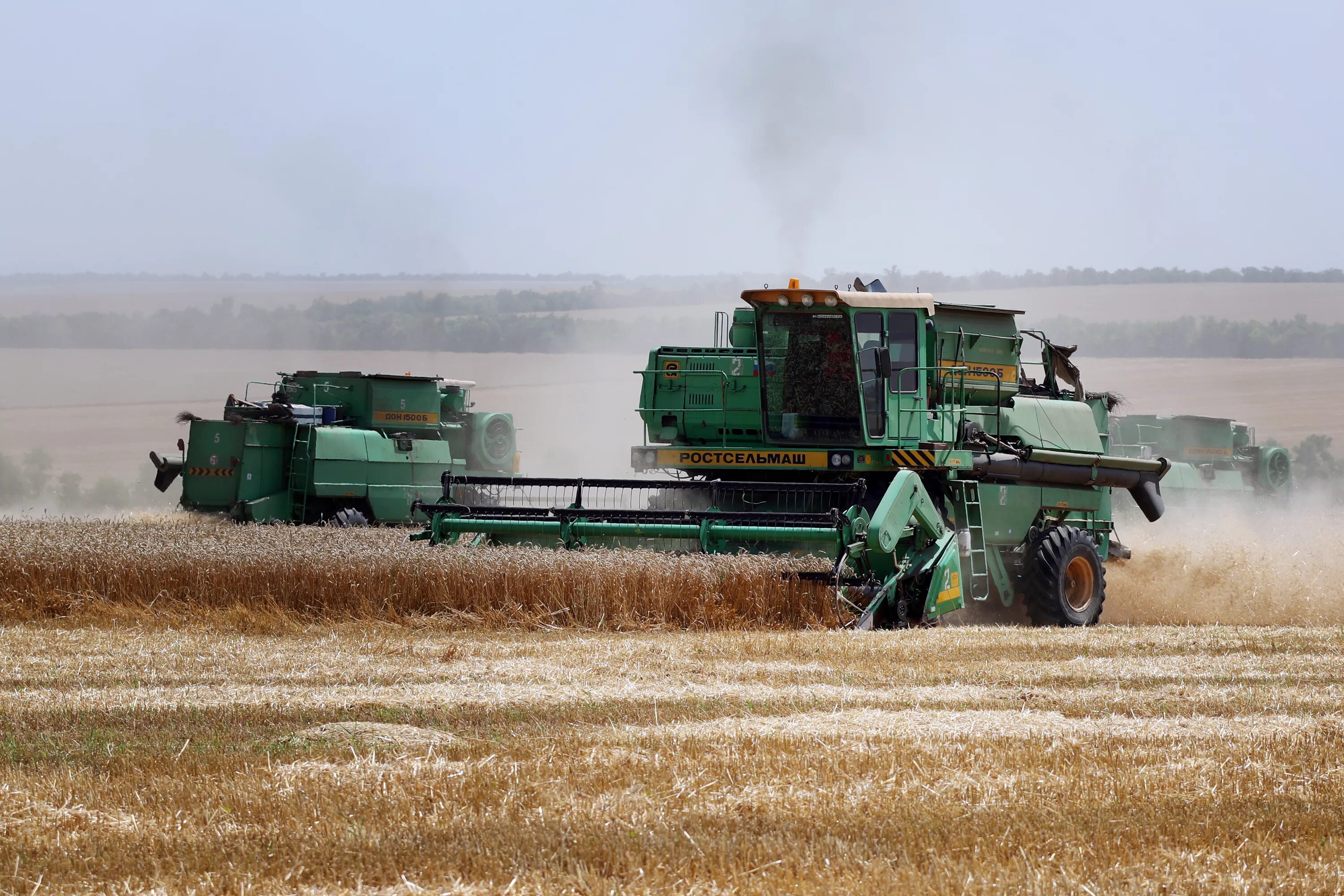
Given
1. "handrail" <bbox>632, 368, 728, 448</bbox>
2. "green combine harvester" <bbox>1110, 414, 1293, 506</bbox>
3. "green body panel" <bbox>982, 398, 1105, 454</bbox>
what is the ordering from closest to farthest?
"green body panel" <bbox>982, 398, 1105, 454</bbox> → "handrail" <bbox>632, 368, 728, 448</bbox> → "green combine harvester" <bbox>1110, 414, 1293, 506</bbox>

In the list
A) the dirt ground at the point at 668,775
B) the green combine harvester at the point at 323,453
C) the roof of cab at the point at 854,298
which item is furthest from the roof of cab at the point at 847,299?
the green combine harvester at the point at 323,453

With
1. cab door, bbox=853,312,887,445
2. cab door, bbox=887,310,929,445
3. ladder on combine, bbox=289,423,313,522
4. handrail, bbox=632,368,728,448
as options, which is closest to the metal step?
cab door, bbox=887,310,929,445

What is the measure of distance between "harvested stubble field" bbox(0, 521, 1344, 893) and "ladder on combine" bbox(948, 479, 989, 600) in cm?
176

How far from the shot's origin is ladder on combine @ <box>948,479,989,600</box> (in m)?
13.2

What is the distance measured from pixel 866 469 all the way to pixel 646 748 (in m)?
7.03

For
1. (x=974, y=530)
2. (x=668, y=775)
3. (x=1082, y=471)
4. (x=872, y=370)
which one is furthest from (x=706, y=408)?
(x=668, y=775)

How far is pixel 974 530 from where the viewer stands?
1326cm

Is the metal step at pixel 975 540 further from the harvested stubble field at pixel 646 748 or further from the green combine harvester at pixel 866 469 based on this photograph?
the harvested stubble field at pixel 646 748

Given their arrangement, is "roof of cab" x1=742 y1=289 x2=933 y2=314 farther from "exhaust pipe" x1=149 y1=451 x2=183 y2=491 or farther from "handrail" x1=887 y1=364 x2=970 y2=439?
"exhaust pipe" x1=149 y1=451 x2=183 y2=491

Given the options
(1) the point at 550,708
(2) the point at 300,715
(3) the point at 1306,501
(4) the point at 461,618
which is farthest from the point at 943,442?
(3) the point at 1306,501

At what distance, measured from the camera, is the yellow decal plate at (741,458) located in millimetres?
→ 13117

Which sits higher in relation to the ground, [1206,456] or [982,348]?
[982,348]

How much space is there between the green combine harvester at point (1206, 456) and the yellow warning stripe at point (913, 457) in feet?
44.6

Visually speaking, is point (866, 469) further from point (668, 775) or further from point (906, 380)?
point (668, 775)
